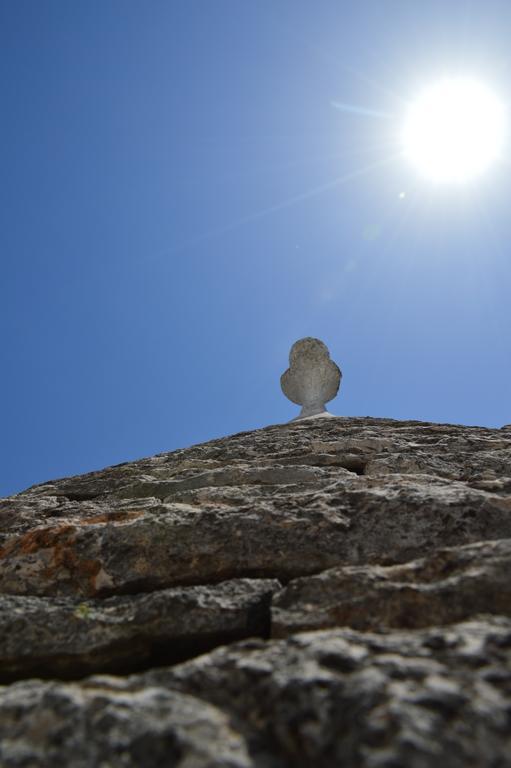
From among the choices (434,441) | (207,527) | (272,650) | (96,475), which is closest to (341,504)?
(207,527)

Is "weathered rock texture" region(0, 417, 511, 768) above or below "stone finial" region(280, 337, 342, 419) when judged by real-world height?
below

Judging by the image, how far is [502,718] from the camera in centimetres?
118

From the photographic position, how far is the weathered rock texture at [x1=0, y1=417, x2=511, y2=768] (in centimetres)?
126

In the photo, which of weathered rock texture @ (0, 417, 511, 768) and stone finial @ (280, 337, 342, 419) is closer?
weathered rock texture @ (0, 417, 511, 768)

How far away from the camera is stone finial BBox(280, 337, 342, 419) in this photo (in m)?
12.2

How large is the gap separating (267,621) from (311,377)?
1056cm

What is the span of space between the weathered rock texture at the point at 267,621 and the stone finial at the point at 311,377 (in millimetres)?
8132

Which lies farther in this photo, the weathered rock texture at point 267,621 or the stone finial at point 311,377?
the stone finial at point 311,377

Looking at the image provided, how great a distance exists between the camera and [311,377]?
12.5 m

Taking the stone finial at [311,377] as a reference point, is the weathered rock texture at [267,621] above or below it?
below

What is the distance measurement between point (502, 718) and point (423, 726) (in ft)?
0.58

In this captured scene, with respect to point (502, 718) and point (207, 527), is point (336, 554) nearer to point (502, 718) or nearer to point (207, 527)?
point (207, 527)

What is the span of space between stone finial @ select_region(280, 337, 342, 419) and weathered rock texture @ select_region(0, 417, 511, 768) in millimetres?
8132

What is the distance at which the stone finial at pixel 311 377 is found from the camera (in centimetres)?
1222
